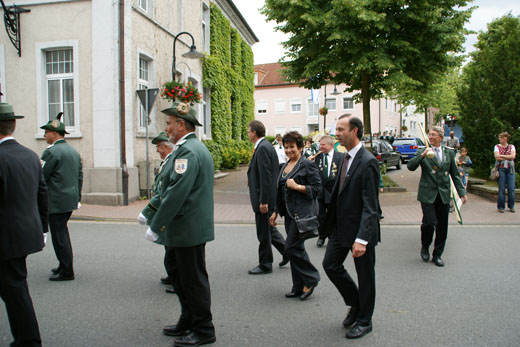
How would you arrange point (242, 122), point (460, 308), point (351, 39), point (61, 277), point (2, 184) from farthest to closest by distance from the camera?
point (242, 122) < point (351, 39) < point (61, 277) < point (460, 308) < point (2, 184)

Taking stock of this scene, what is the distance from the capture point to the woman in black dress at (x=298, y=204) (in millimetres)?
Result: 4520

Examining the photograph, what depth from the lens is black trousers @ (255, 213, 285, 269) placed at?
535 cm

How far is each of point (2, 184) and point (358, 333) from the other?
121 inches

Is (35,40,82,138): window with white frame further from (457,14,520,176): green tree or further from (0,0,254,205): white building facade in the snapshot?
(457,14,520,176): green tree

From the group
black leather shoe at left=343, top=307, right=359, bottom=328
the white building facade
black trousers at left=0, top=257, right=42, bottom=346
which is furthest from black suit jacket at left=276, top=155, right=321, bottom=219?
the white building facade

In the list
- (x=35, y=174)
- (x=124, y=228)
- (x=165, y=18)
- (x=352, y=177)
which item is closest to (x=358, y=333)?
(x=352, y=177)

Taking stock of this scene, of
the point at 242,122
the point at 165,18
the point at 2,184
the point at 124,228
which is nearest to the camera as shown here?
the point at 2,184

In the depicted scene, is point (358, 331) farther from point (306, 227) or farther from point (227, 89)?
point (227, 89)

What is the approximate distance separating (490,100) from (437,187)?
9.96 m

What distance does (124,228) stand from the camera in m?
8.62

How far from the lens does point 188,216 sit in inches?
132

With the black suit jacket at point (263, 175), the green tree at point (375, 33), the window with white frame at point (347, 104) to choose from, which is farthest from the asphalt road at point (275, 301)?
the window with white frame at point (347, 104)

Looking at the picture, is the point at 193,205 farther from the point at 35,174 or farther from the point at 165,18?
the point at 165,18

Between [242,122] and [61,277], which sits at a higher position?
[242,122]
